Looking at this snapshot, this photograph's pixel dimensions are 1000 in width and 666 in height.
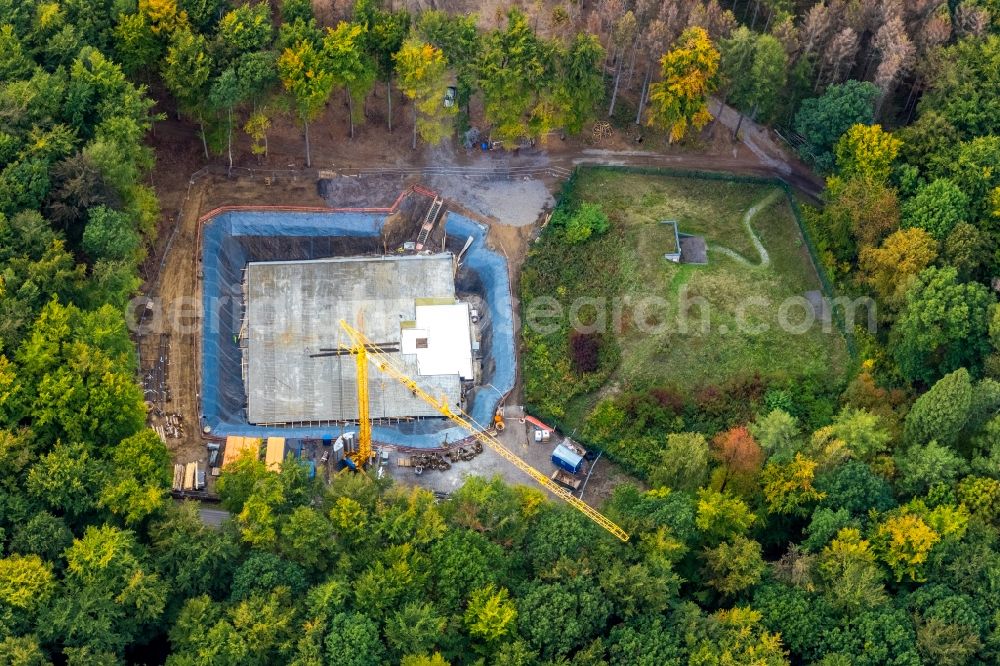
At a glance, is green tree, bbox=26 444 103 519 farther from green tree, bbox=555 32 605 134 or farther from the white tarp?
green tree, bbox=555 32 605 134

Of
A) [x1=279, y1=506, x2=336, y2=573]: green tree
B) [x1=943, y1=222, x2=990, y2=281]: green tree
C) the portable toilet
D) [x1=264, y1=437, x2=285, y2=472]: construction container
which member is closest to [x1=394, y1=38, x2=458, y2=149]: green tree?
[x1=264, y1=437, x2=285, y2=472]: construction container

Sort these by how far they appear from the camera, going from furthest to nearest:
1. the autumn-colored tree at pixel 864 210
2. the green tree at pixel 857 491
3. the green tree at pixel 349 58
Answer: the green tree at pixel 349 58, the autumn-colored tree at pixel 864 210, the green tree at pixel 857 491

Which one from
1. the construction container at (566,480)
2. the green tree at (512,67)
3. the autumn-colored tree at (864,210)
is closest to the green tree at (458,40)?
the green tree at (512,67)

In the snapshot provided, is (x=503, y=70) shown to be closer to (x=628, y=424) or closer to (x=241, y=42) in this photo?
(x=241, y=42)

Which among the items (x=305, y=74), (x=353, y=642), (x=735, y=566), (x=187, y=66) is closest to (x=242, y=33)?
(x=187, y=66)

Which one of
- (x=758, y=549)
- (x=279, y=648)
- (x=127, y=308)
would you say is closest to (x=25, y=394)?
(x=127, y=308)

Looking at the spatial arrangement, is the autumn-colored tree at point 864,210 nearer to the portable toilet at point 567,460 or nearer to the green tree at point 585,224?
the green tree at point 585,224
